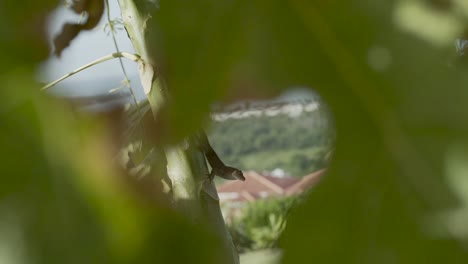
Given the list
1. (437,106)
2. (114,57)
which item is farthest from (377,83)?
(114,57)

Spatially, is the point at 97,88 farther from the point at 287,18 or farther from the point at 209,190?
the point at 209,190

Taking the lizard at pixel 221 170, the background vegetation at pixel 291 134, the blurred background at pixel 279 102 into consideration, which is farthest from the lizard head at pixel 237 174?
the blurred background at pixel 279 102

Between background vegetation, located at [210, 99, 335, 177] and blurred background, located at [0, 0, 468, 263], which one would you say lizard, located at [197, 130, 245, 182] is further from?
blurred background, located at [0, 0, 468, 263]

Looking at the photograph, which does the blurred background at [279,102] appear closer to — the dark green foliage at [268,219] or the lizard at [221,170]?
the dark green foliage at [268,219]

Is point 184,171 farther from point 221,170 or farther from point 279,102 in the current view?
point 279,102

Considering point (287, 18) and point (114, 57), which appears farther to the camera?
point (114, 57)

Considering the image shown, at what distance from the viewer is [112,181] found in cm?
14

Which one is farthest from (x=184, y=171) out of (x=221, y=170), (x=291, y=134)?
(x=291, y=134)

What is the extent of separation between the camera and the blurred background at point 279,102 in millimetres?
126

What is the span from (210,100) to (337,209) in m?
0.04

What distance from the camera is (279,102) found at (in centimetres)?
16

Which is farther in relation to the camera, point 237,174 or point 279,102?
point 237,174

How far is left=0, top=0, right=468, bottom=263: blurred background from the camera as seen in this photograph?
0.41ft

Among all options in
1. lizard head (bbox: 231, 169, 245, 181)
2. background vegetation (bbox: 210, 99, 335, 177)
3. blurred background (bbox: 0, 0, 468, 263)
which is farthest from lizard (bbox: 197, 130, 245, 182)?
blurred background (bbox: 0, 0, 468, 263)
